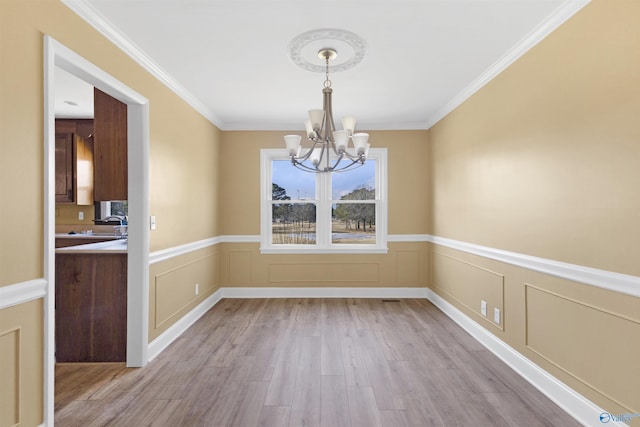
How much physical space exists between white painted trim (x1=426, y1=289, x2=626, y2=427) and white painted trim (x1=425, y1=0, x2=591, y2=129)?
7.83 ft

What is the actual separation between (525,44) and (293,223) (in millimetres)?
3515

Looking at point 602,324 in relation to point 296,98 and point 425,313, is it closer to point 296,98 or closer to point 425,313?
point 425,313

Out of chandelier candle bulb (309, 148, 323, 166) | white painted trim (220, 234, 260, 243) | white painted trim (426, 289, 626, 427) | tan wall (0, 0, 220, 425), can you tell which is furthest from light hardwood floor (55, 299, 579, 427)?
chandelier candle bulb (309, 148, 323, 166)

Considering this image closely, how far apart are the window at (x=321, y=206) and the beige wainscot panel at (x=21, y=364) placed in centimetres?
330

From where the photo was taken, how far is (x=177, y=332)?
11.1 ft

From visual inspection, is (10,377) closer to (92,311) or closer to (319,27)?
(92,311)

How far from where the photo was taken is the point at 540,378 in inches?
92.6

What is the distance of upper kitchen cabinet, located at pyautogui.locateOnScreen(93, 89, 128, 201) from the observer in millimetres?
2811

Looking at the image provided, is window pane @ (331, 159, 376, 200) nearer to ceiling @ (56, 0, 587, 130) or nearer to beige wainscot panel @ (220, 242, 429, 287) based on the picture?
beige wainscot panel @ (220, 242, 429, 287)

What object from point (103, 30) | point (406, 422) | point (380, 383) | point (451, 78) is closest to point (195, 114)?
point (103, 30)

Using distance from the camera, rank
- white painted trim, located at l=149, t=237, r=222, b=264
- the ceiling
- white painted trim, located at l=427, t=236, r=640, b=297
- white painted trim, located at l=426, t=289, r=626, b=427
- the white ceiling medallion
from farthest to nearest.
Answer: white painted trim, located at l=149, t=237, r=222, b=264 < the white ceiling medallion < the ceiling < white painted trim, located at l=426, t=289, r=626, b=427 < white painted trim, located at l=427, t=236, r=640, b=297

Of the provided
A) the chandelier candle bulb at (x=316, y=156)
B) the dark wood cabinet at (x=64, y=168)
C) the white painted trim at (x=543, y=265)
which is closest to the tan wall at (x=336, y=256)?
the white painted trim at (x=543, y=265)

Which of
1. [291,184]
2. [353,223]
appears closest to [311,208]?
[291,184]

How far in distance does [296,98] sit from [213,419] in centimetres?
312
